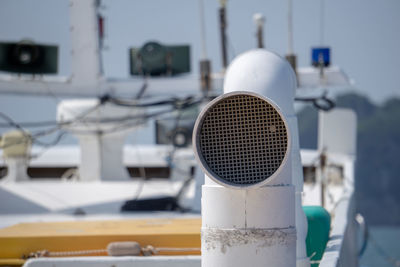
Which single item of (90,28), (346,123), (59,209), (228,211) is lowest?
(59,209)

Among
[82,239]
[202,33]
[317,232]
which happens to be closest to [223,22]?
[202,33]

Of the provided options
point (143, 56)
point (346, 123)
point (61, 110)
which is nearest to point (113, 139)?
point (61, 110)

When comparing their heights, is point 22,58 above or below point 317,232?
above

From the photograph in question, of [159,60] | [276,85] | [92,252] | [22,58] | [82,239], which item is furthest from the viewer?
[159,60]

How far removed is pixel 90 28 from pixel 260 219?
8.53m

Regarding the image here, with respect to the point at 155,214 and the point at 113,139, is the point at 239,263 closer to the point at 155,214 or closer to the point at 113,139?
the point at 155,214

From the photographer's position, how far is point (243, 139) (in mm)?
3467

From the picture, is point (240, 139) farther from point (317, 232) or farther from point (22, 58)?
point (22, 58)

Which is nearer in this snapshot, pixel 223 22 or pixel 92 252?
pixel 92 252

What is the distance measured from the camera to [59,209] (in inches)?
417

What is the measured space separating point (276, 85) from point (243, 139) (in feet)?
2.92

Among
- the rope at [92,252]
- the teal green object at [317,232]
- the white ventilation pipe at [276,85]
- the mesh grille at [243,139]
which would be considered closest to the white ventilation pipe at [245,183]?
the mesh grille at [243,139]

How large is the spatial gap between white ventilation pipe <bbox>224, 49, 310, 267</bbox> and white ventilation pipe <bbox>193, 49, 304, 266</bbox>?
768mm

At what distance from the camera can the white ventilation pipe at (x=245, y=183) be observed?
344cm
